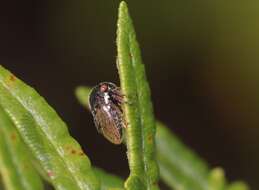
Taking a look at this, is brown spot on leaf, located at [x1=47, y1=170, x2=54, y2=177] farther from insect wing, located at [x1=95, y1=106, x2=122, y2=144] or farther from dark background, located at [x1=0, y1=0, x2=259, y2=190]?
dark background, located at [x1=0, y1=0, x2=259, y2=190]

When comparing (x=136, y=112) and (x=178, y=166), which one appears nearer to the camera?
(x=136, y=112)

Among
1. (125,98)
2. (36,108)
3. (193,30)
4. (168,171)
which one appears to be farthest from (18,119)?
(193,30)

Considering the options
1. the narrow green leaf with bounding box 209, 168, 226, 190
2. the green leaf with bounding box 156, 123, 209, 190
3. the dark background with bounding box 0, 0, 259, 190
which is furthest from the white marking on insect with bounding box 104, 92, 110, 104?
the dark background with bounding box 0, 0, 259, 190

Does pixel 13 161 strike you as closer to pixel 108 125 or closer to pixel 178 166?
pixel 108 125

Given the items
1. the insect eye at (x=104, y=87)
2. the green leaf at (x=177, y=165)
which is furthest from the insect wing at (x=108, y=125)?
the green leaf at (x=177, y=165)

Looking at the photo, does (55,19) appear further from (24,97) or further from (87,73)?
Answer: (24,97)

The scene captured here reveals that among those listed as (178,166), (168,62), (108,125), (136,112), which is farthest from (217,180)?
(168,62)
